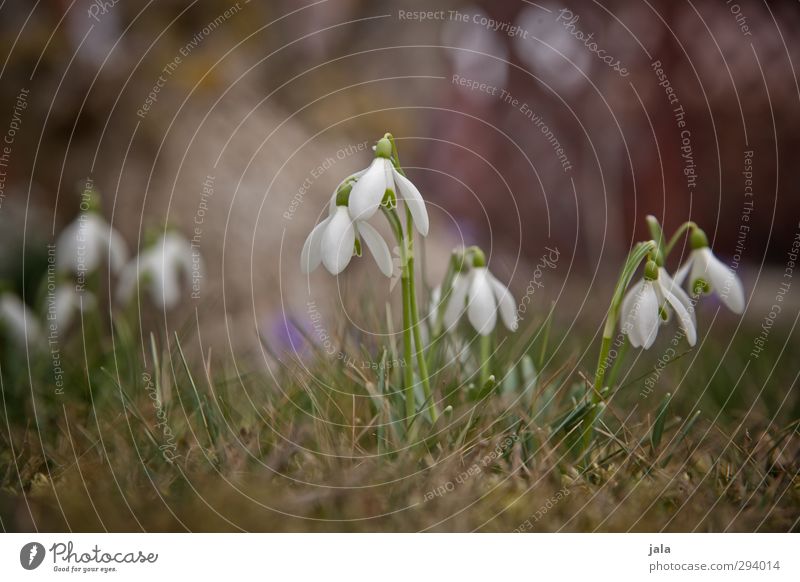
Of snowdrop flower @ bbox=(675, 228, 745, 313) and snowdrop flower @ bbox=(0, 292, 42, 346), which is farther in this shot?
snowdrop flower @ bbox=(0, 292, 42, 346)

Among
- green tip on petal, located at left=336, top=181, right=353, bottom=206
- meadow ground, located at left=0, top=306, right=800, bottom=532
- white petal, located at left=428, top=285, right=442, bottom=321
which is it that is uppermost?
green tip on petal, located at left=336, top=181, right=353, bottom=206

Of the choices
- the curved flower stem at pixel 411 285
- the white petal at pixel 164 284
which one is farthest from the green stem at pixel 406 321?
the white petal at pixel 164 284

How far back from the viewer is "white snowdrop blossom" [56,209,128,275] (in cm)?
113

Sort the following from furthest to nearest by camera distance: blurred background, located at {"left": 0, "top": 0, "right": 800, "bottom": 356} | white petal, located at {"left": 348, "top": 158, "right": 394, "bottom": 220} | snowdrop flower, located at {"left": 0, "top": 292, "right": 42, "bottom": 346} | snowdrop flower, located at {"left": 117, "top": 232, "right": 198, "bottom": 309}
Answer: blurred background, located at {"left": 0, "top": 0, "right": 800, "bottom": 356} → snowdrop flower, located at {"left": 117, "top": 232, "right": 198, "bottom": 309} → snowdrop flower, located at {"left": 0, "top": 292, "right": 42, "bottom": 346} → white petal, located at {"left": 348, "top": 158, "right": 394, "bottom": 220}

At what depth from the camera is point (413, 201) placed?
0.67m

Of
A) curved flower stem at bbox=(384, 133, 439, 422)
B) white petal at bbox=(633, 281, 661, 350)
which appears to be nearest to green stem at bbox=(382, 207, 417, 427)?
curved flower stem at bbox=(384, 133, 439, 422)

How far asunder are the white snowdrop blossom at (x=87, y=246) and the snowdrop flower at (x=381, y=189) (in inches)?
23.3

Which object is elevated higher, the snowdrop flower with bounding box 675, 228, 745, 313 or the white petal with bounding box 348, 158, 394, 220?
the white petal with bounding box 348, 158, 394, 220

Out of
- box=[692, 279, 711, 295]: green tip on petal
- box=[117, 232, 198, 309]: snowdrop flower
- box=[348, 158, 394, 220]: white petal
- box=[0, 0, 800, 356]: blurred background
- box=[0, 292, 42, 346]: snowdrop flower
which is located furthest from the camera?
box=[0, 0, 800, 356]: blurred background

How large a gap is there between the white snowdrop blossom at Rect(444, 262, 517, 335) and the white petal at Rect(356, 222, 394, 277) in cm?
12

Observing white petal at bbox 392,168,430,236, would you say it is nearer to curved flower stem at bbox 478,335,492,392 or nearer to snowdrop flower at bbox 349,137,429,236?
snowdrop flower at bbox 349,137,429,236

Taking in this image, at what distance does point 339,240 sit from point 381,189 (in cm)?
6
